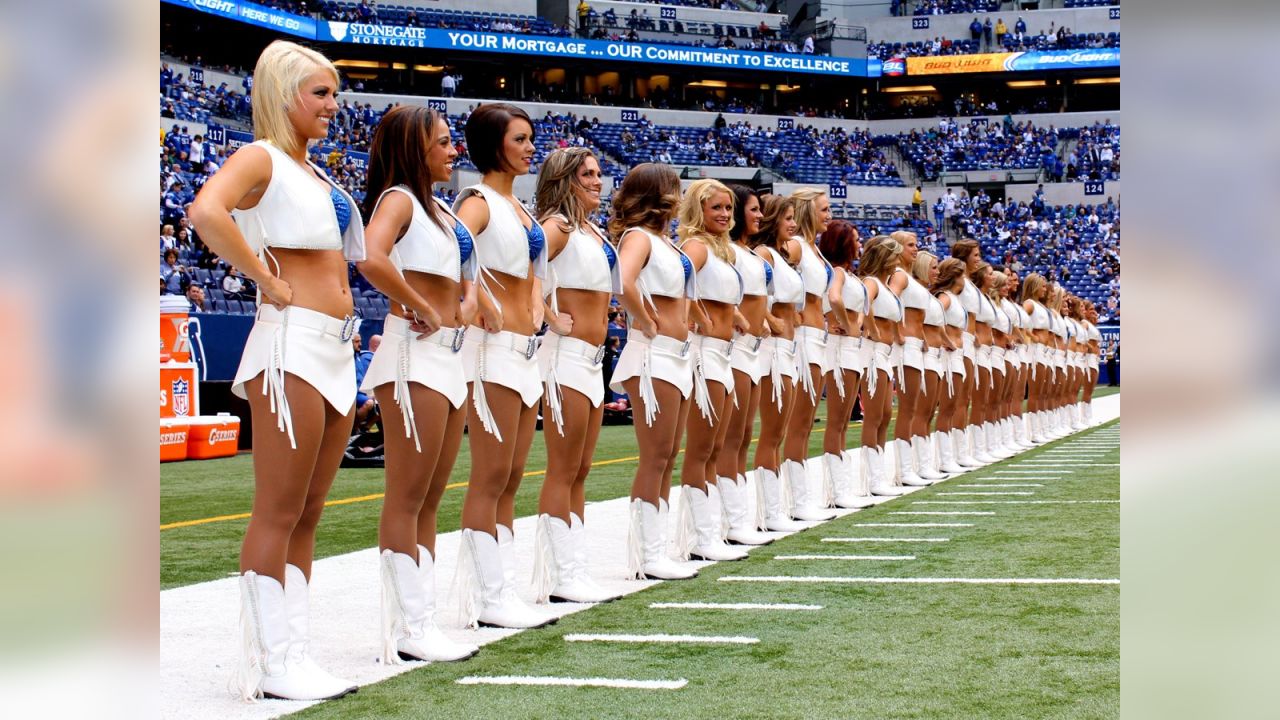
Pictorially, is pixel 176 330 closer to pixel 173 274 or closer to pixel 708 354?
pixel 173 274

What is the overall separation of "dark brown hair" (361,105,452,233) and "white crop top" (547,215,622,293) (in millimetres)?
1093

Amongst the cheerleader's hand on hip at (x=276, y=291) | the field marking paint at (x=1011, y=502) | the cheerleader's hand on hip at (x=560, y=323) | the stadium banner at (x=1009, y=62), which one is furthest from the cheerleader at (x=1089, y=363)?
the stadium banner at (x=1009, y=62)

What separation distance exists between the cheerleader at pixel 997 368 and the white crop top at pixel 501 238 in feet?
30.4

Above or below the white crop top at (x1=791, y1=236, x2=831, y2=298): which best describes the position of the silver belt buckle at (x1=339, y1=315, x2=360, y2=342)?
below

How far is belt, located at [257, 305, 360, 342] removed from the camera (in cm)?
344

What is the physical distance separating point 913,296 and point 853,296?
163cm

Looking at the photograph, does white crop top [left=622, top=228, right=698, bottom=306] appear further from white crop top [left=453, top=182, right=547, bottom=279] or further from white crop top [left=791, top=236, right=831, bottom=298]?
white crop top [left=791, top=236, right=831, bottom=298]

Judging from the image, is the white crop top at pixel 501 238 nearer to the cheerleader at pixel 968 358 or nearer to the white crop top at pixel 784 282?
the white crop top at pixel 784 282

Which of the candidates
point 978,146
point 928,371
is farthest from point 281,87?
point 978,146

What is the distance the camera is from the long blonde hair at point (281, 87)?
11.5 feet

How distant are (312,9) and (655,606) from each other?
39.4 meters

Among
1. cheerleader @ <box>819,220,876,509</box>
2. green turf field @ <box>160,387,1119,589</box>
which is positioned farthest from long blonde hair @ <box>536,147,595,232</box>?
cheerleader @ <box>819,220,876,509</box>

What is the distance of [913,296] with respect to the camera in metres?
10.5
